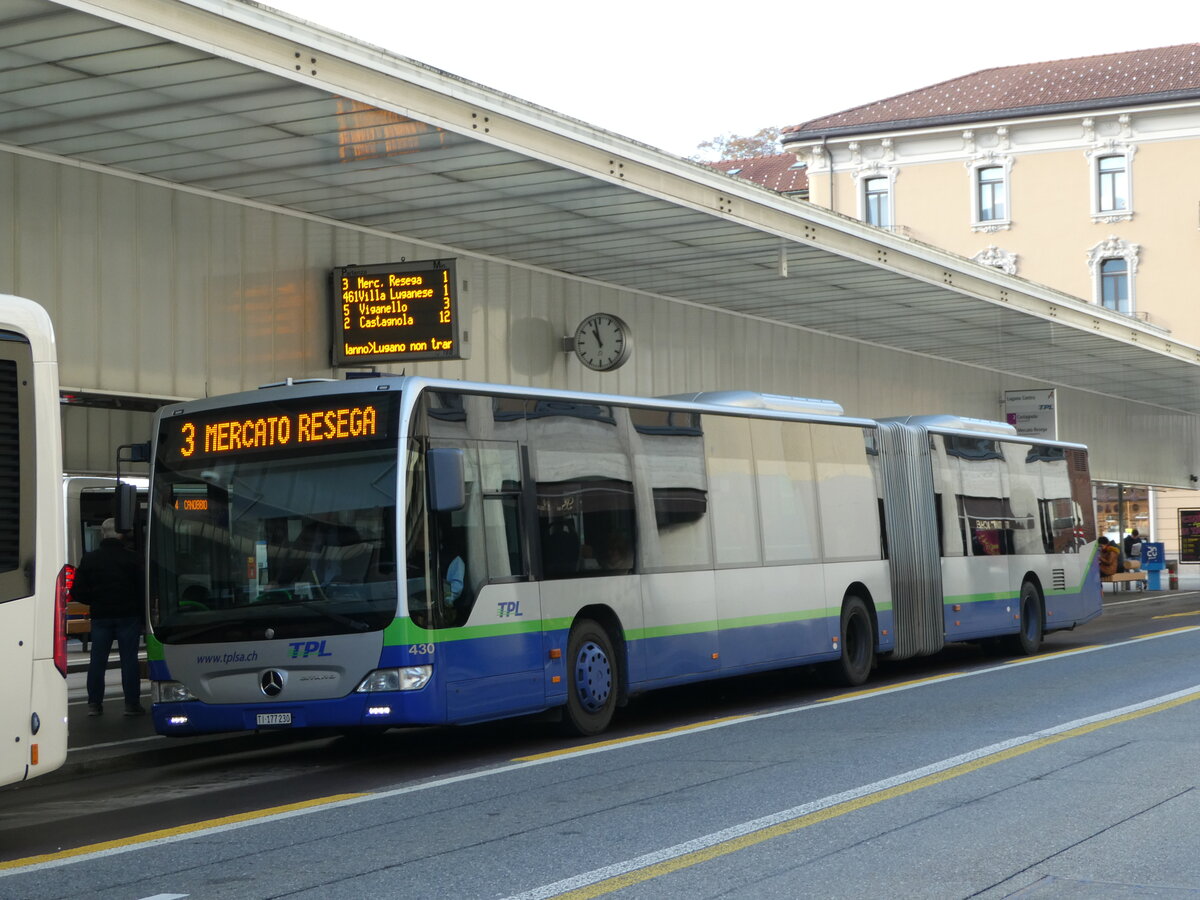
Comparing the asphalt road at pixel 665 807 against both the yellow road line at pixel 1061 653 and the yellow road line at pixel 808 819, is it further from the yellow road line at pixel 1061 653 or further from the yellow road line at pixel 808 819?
the yellow road line at pixel 1061 653

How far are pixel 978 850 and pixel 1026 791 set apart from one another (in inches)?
71.1

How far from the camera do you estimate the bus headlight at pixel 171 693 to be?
11656 millimetres

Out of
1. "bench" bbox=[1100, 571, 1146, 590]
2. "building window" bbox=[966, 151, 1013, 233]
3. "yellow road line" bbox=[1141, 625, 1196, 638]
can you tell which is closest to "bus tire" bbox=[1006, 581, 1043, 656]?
"yellow road line" bbox=[1141, 625, 1196, 638]

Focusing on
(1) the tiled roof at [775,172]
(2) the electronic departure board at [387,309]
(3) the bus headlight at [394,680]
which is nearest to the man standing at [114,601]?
(2) the electronic departure board at [387,309]

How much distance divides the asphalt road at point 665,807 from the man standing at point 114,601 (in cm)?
55

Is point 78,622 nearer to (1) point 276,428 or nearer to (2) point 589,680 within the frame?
(2) point 589,680

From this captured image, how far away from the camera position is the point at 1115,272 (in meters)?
58.1

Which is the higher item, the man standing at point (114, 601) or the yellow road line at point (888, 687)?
the man standing at point (114, 601)

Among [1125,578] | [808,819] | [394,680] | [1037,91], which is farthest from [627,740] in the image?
[1037,91]

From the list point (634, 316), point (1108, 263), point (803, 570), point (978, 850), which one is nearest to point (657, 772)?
point (978, 850)

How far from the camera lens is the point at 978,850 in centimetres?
741

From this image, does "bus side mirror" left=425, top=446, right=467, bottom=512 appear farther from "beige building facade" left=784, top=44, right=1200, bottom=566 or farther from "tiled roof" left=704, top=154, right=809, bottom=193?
"tiled roof" left=704, top=154, right=809, bottom=193

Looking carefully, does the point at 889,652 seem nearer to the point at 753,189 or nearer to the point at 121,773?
the point at 753,189

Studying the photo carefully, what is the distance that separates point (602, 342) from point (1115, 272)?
4175 cm
